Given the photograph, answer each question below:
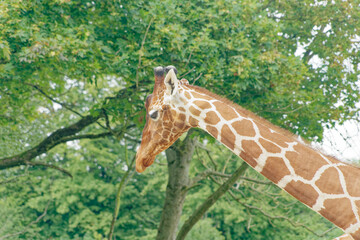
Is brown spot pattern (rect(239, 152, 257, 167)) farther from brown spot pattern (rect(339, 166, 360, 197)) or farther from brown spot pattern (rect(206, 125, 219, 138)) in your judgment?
brown spot pattern (rect(339, 166, 360, 197))

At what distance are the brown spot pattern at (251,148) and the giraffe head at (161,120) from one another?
0.61 metres

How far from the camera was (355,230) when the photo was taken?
10.4 ft

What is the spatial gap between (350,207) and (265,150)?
0.80 metres

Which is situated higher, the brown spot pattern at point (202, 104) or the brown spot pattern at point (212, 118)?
the brown spot pattern at point (202, 104)

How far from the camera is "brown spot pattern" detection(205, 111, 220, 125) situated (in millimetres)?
3680

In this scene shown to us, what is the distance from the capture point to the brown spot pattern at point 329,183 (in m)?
3.31

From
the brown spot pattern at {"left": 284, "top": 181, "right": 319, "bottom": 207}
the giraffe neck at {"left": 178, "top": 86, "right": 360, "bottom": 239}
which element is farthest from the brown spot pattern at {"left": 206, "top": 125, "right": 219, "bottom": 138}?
the brown spot pattern at {"left": 284, "top": 181, "right": 319, "bottom": 207}

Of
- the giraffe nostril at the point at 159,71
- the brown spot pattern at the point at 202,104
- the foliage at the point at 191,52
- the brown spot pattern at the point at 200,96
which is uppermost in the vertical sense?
the foliage at the point at 191,52

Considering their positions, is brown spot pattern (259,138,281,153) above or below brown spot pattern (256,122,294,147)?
below

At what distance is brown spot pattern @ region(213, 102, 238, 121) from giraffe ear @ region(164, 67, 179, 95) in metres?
0.42

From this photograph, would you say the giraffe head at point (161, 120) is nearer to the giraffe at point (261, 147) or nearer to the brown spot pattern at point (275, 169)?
the giraffe at point (261, 147)

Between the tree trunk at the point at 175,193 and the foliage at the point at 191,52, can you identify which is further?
the tree trunk at the point at 175,193

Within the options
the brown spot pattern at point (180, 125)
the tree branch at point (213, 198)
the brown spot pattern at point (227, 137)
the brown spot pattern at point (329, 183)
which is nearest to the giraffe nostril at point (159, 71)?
the brown spot pattern at point (180, 125)

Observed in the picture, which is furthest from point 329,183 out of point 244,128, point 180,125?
point 180,125
